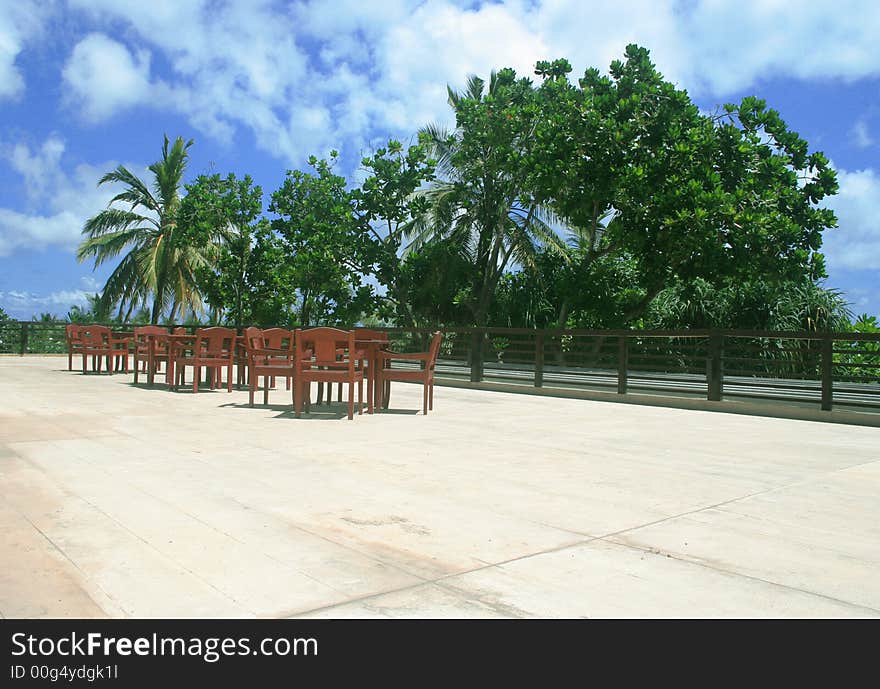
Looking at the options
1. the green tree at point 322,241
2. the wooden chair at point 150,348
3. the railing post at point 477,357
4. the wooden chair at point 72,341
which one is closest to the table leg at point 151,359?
the wooden chair at point 150,348

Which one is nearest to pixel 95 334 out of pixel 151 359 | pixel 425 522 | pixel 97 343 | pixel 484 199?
pixel 97 343

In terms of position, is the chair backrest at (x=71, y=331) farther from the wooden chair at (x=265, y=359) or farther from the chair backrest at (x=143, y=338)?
the wooden chair at (x=265, y=359)

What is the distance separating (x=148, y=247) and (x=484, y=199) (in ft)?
38.9

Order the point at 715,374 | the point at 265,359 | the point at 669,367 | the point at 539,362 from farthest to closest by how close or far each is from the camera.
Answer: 1. the point at 539,362
2. the point at 669,367
3. the point at 715,374
4. the point at 265,359

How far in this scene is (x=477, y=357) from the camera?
12.6 m

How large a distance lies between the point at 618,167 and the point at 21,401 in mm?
11714

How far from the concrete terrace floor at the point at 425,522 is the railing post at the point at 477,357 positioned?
228 inches

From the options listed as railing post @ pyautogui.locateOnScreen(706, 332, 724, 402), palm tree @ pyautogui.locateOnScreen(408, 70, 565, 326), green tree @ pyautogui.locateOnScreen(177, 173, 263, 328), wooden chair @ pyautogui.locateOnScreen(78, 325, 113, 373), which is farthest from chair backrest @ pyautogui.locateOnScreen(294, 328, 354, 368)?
green tree @ pyautogui.locateOnScreen(177, 173, 263, 328)

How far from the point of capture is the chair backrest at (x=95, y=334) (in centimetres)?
1312

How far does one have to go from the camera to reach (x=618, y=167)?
15820mm

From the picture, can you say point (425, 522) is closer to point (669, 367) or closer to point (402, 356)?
point (402, 356)
